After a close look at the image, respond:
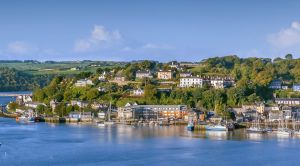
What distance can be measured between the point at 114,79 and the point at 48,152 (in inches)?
731

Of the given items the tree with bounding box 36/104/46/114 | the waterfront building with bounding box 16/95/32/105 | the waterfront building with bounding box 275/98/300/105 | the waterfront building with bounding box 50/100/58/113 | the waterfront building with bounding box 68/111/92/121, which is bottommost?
the waterfront building with bounding box 68/111/92/121

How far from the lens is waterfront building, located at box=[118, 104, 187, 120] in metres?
33.0

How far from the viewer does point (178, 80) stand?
38750 mm

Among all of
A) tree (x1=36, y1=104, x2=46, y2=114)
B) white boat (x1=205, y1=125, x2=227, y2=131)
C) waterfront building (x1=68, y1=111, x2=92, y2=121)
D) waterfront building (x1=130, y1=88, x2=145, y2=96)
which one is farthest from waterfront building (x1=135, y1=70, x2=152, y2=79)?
white boat (x1=205, y1=125, x2=227, y2=131)

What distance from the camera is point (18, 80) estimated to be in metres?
A: 68.1

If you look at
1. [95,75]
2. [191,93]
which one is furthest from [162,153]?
[95,75]

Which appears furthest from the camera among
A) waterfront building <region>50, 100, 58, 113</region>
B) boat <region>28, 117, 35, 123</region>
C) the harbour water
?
waterfront building <region>50, 100, 58, 113</region>

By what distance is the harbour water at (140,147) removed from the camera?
19.8 metres

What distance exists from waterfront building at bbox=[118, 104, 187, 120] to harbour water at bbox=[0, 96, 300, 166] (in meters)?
3.36

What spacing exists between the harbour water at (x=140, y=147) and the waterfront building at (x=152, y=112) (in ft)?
11.0

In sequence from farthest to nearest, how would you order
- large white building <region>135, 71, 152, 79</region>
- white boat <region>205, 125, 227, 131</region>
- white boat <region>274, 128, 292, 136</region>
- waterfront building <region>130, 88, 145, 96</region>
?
1. large white building <region>135, 71, 152, 79</region>
2. waterfront building <region>130, 88, 145, 96</region>
3. white boat <region>205, 125, 227, 131</region>
4. white boat <region>274, 128, 292, 136</region>

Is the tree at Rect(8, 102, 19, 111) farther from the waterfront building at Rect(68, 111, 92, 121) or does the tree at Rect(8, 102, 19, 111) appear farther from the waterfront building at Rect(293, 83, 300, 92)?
the waterfront building at Rect(293, 83, 300, 92)

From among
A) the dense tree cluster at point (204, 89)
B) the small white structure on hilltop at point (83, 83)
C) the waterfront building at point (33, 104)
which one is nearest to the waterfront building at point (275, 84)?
the dense tree cluster at point (204, 89)

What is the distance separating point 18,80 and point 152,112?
121 feet
